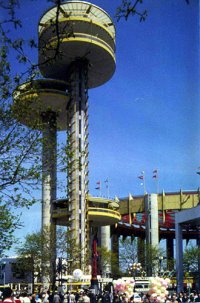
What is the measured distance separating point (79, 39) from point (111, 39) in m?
4.78

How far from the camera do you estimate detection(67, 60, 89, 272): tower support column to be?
62.2 m

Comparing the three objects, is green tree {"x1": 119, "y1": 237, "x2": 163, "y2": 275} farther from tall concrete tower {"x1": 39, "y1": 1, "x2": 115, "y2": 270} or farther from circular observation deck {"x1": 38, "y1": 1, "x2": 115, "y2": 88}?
circular observation deck {"x1": 38, "y1": 1, "x2": 115, "y2": 88}

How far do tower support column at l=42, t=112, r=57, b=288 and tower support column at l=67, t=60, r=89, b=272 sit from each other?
304 centimetres

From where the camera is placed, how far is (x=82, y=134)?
66062 millimetres

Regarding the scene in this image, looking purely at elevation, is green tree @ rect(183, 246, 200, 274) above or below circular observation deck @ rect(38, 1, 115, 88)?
below

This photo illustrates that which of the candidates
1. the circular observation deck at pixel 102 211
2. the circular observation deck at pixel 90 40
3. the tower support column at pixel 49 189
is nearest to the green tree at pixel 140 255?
the circular observation deck at pixel 102 211

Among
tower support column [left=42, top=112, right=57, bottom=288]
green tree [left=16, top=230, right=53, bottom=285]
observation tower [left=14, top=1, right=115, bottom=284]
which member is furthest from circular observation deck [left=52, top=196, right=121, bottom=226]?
green tree [left=16, top=230, right=53, bottom=285]

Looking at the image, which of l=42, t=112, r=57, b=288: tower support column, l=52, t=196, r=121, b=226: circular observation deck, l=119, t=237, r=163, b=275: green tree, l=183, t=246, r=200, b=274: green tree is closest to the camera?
l=42, t=112, r=57, b=288: tower support column

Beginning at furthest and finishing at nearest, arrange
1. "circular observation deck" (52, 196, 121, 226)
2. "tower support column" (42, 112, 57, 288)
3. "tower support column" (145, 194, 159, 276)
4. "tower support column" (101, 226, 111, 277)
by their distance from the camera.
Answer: "tower support column" (101, 226, 111, 277) → "circular observation deck" (52, 196, 121, 226) → "tower support column" (145, 194, 159, 276) → "tower support column" (42, 112, 57, 288)

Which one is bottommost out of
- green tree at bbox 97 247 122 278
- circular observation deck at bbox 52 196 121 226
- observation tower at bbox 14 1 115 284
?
green tree at bbox 97 247 122 278

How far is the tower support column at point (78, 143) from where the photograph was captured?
62169mm

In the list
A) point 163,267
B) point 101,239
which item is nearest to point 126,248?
point 163,267

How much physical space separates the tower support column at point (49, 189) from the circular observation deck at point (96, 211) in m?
1.25

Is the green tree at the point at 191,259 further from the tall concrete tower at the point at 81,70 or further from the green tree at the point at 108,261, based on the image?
the green tree at the point at 108,261
